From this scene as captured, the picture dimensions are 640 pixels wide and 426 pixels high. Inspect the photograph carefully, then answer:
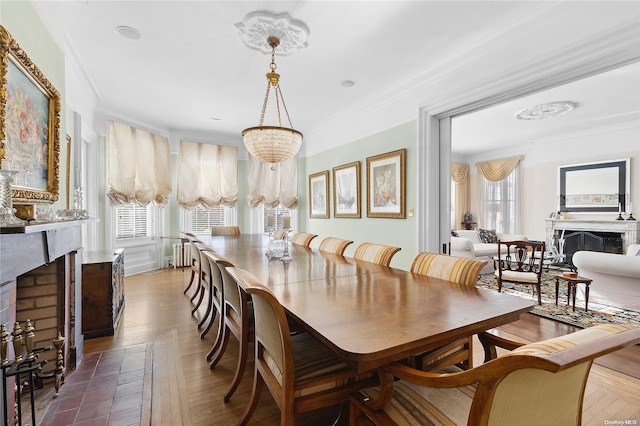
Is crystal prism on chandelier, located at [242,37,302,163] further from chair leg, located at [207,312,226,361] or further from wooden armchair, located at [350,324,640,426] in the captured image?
wooden armchair, located at [350,324,640,426]

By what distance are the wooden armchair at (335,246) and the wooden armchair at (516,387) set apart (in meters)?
1.94

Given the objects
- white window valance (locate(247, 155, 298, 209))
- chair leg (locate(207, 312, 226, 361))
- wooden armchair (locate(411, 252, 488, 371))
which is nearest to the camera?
wooden armchair (locate(411, 252, 488, 371))

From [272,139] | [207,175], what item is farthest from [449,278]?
[207,175]

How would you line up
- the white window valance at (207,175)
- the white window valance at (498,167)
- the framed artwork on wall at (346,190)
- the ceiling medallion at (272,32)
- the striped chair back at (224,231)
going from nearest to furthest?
1. the ceiling medallion at (272,32)
2. the framed artwork on wall at (346,190)
3. the striped chair back at (224,231)
4. the white window valance at (207,175)
5. the white window valance at (498,167)

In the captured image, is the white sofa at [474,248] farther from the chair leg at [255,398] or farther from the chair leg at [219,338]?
the chair leg at [255,398]

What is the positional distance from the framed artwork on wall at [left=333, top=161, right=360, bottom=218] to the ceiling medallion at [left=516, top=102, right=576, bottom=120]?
2.82m

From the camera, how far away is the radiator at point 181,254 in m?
5.86

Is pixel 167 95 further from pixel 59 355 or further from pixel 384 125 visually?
pixel 59 355

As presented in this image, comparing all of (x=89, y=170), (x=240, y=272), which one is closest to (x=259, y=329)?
(x=240, y=272)

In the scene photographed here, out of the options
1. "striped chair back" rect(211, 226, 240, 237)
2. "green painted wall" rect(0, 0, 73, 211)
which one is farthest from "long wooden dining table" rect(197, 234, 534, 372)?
"striped chair back" rect(211, 226, 240, 237)

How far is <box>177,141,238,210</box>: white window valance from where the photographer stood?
19.6 feet

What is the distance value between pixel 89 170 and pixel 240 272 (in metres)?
4.22

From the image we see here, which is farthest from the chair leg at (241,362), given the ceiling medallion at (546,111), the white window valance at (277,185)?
the ceiling medallion at (546,111)

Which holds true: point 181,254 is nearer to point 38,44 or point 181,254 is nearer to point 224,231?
point 224,231
